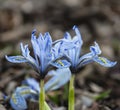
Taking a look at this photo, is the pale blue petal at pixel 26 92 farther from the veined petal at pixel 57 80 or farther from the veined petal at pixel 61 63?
the veined petal at pixel 61 63

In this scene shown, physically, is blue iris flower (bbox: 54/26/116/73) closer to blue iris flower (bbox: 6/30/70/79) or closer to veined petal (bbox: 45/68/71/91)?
blue iris flower (bbox: 6/30/70/79)

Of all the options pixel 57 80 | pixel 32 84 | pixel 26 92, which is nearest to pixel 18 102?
pixel 26 92

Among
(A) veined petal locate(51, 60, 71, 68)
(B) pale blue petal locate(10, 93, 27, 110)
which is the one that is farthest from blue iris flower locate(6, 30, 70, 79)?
(B) pale blue petal locate(10, 93, 27, 110)

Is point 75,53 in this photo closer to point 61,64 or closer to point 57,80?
point 61,64

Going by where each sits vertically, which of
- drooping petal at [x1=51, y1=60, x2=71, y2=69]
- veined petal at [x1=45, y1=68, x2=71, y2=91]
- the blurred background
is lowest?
the blurred background

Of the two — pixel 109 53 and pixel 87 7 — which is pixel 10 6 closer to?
pixel 87 7

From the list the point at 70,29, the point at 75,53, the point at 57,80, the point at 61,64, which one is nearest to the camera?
the point at 61,64
